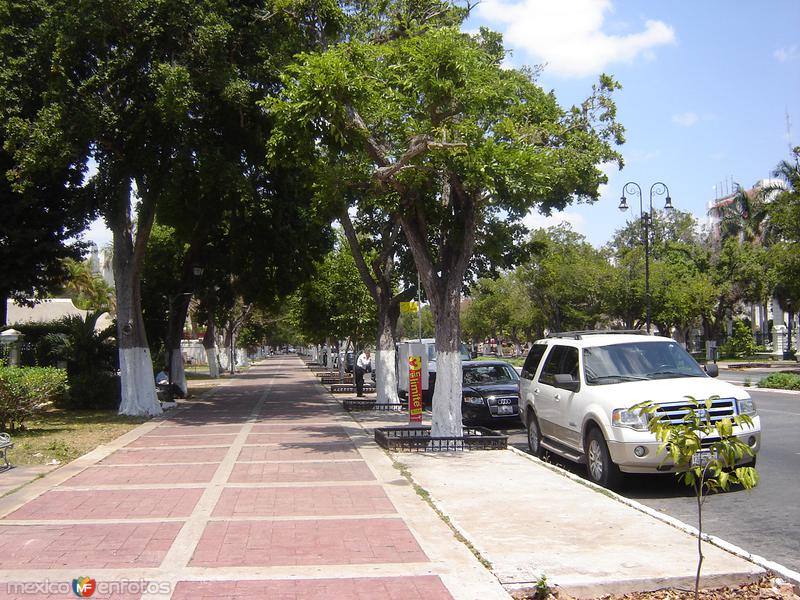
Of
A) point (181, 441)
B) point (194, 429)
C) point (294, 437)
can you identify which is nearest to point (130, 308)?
point (194, 429)

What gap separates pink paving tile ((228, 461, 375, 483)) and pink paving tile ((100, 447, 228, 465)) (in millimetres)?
1156

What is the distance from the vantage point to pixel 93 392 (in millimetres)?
22141

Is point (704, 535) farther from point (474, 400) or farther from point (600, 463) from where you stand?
point (474, 400)

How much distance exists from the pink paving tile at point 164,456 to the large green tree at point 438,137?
3.86m

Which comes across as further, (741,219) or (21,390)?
(741,219)

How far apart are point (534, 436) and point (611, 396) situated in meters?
3.13

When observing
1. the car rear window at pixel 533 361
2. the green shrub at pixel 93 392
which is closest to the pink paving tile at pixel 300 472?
the car rear window at pixel 533 361

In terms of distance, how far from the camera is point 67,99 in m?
17.2

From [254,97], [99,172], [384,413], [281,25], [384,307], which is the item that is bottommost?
[384,413]

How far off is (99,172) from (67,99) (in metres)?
2.92

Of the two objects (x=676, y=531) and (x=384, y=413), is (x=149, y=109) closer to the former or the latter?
(x=384, y=413)

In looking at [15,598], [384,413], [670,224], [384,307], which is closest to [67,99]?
[384,307]

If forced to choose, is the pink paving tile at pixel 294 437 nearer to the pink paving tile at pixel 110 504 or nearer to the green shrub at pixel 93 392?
the pink paving tile at pixel 110 504

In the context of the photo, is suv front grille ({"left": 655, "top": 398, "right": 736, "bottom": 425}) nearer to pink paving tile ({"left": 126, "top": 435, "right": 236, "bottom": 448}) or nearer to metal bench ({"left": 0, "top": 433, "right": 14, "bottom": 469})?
pink paving tile ({"left": 126, "top": 435, "right": 236, "bottom": 448})
